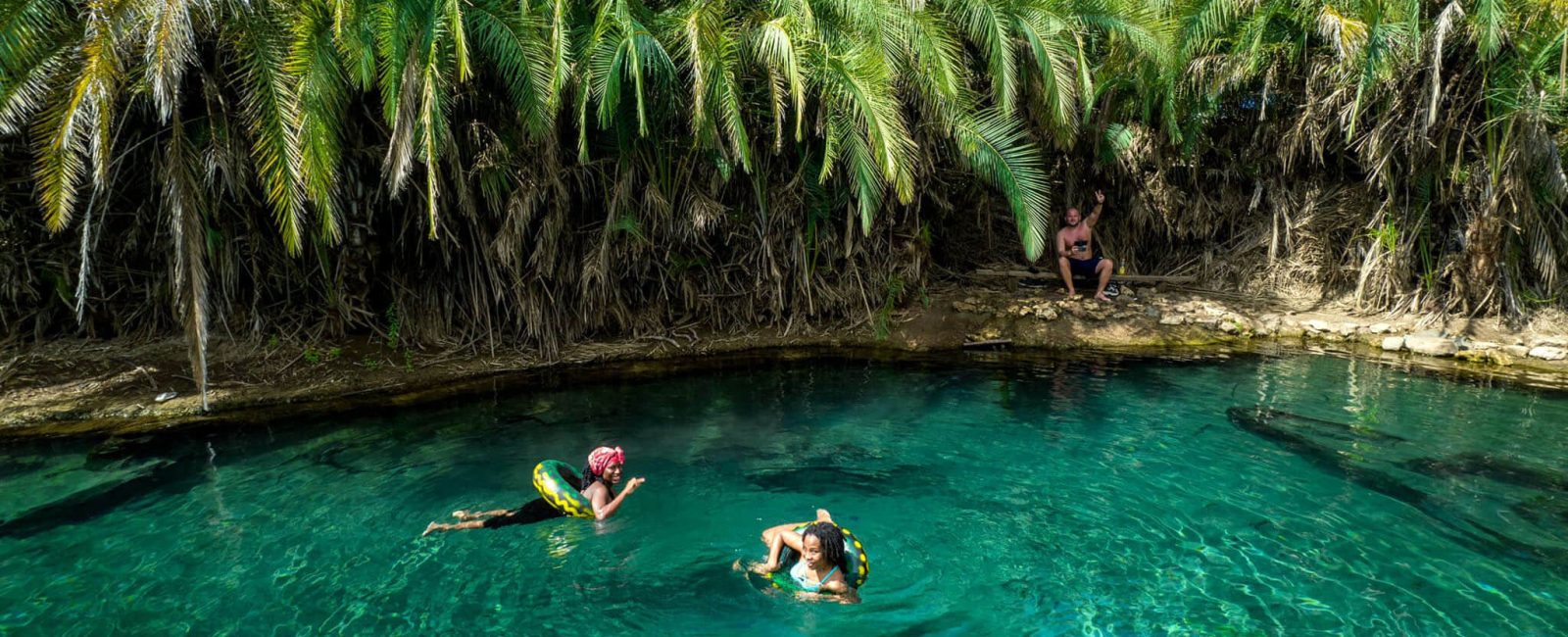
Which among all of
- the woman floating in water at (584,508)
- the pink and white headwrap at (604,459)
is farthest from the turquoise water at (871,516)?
the pink and white headwrap at (604,459)

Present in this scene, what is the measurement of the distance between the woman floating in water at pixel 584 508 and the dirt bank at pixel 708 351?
13.5 ft

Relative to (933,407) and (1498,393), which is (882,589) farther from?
(1498,393)

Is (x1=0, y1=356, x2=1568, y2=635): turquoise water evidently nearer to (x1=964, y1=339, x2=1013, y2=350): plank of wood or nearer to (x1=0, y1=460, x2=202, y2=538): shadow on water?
(x1=0, y1=460, x2=202, y2=538): shadow on water

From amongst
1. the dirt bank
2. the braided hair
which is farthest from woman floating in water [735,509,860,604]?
the dirt bank

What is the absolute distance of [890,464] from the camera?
8648 mm

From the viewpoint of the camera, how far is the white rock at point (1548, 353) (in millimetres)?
11508

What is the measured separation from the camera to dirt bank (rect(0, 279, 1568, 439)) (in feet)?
34.2

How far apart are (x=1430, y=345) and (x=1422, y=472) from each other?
17.7ft

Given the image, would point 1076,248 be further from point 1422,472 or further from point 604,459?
point 604,459

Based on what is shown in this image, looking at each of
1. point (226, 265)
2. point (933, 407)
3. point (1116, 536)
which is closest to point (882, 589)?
point (1116, 536)

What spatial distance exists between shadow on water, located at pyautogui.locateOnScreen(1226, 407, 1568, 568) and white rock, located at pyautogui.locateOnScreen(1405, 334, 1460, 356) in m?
4.17

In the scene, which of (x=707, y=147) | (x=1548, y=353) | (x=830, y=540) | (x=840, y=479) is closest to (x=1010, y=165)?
(x=707, y=147)

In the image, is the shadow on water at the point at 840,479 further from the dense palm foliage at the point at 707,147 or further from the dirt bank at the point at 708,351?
the dirt bank at the point at 708,351

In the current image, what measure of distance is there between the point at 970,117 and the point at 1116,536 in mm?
6335
